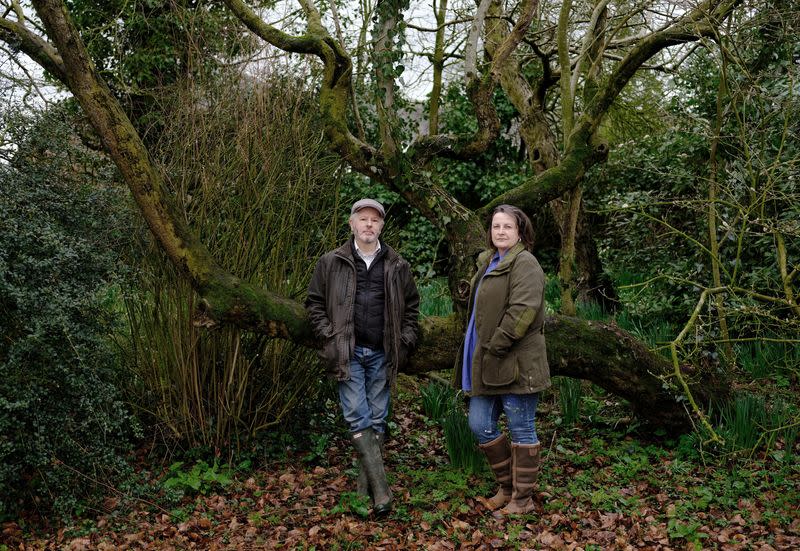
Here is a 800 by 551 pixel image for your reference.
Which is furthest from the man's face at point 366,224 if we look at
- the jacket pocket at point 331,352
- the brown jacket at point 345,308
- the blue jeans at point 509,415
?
the blue jeans at point 509,415

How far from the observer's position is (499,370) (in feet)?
14.8

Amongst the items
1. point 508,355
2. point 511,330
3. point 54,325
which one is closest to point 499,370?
point 508,355

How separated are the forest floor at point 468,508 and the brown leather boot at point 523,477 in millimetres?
92

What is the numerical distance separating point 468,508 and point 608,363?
5.02 feet

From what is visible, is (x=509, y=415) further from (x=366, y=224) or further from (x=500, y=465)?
(x=366, y=224)

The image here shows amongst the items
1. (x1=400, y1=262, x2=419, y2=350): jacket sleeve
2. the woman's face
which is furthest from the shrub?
the woman's face

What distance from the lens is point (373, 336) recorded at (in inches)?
188

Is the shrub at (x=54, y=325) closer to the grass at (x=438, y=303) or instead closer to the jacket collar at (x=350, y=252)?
the jacket collar at (x=350, y=252)

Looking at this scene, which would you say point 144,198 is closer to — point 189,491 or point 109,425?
point 109,425

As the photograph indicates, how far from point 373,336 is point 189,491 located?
177 cm

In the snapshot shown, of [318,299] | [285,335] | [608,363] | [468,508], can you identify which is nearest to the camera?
[468,508]

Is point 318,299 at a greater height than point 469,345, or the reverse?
point 318,299

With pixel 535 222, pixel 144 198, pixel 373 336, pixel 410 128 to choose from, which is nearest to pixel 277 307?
pixel 373 336

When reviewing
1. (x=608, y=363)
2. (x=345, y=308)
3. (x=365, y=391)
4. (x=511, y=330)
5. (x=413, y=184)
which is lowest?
(x=365, y=391)
